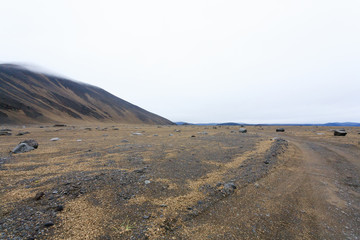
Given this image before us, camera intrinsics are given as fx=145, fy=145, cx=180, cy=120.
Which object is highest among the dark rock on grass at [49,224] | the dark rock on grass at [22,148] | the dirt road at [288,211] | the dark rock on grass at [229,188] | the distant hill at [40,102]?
the distant hill at [40,102]

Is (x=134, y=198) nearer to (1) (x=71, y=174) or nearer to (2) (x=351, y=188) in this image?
(1) (x=71, y=174)

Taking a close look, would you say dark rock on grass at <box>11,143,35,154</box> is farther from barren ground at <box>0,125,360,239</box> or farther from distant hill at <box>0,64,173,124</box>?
distant hill at <box>0,64,173,124</box>

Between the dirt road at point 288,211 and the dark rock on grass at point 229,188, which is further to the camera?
the dark rock on grass at point 229,188

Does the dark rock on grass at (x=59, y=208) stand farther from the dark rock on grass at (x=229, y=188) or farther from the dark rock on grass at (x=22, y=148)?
the dark rock on grass at (x=22, y=148)

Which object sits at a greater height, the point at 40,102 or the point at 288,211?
the point at 40,102

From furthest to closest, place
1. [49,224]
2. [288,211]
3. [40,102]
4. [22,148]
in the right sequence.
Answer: [40,102] → [22,148] → [288,211] → [49,224]

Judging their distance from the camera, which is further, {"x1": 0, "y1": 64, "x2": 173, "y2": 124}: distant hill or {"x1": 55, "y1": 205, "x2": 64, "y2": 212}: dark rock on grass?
{"x1": 0, "y1": 64, "x2": 173, "y2": 124}: distant hill

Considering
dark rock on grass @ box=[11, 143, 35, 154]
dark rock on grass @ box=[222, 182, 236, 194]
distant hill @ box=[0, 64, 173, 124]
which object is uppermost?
distant hill @ box=[0, 64, 173, 124]

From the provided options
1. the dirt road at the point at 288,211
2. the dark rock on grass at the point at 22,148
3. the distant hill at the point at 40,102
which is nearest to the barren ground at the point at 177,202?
the dirt road at the point at 288,211

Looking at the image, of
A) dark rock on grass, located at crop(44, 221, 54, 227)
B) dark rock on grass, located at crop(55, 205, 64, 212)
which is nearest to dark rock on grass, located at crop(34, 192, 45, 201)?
dark rock on grass, located at crop(55, 205, 64, 212)

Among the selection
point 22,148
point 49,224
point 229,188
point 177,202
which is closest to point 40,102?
point 22,148

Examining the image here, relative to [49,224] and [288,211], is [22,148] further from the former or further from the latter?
[288,211]

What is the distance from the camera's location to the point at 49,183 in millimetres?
4938

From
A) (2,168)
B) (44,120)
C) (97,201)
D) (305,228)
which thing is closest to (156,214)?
(97,201)
